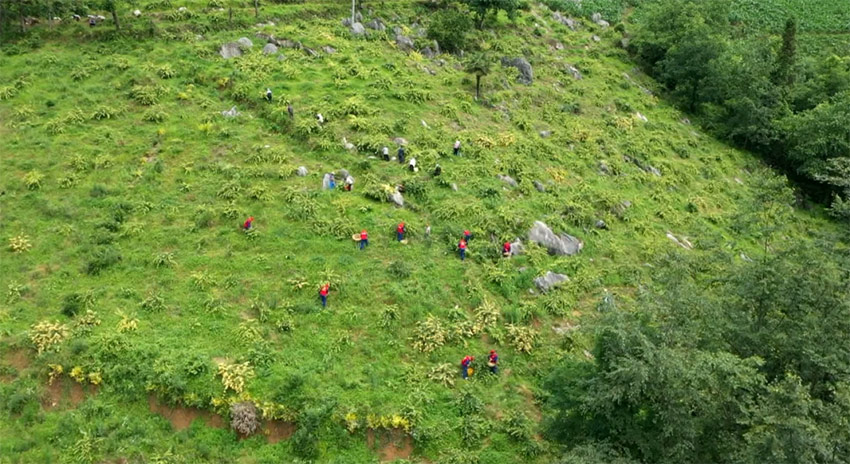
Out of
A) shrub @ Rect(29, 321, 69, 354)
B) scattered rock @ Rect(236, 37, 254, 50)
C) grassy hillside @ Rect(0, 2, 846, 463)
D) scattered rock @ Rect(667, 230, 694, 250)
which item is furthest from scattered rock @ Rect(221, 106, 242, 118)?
scattered rock @ Rect(667, 230, 694, 250)

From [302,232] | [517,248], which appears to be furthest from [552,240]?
[302,232]

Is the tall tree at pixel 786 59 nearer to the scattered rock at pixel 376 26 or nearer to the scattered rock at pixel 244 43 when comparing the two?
the scattered rock at pixel 376 26

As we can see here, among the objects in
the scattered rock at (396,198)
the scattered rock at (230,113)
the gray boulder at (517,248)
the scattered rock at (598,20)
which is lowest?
the gray boulder at (517,248)

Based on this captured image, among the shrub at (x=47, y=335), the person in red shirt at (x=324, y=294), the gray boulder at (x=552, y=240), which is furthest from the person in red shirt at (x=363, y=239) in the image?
the shrub at (x=47, y=335)

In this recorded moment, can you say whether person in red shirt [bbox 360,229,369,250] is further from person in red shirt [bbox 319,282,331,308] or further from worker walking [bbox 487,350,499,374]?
worker walking [bbox 487,350,499,374]

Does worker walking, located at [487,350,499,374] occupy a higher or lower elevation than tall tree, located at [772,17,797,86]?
lower

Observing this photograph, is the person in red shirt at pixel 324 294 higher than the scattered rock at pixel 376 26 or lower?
lower
